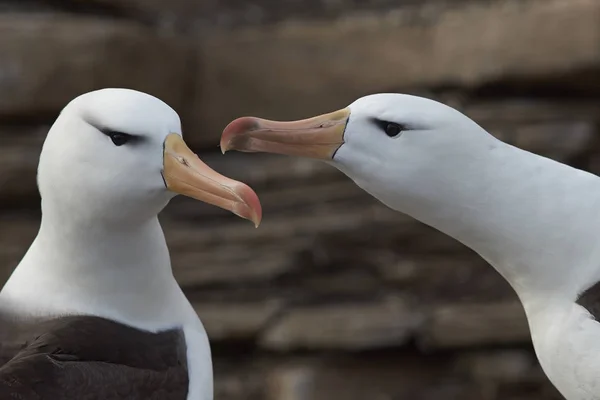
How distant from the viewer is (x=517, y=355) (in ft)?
12.2

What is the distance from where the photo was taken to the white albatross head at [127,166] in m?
1.64

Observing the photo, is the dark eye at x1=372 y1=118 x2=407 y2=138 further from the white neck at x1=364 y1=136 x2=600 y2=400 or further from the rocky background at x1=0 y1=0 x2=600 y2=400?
the rocky background at x1=0 y1=0 x2=600 y2=400

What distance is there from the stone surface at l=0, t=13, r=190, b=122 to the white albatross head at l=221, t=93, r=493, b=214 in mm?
2030

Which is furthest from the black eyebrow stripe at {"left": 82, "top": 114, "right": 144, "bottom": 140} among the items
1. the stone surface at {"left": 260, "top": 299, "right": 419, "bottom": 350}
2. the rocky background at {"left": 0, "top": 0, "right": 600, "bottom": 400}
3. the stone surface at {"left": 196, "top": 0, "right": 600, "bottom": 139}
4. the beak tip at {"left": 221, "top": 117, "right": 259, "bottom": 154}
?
the stone surface at {"left": 260, "top": 299, "right": 419, "bottom": 350}

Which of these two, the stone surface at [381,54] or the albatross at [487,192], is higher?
the albatross at [487,192]

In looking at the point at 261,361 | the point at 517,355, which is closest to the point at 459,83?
the point at 517,355

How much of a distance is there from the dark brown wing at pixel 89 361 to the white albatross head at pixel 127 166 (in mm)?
206

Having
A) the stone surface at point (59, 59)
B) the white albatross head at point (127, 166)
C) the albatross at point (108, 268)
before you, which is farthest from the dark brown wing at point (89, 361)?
the stone surface at point (59, 59)

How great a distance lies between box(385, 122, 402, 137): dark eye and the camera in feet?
5.36

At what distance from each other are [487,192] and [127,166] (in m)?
0.61

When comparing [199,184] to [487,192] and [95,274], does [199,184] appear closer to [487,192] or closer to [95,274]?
[95,274]

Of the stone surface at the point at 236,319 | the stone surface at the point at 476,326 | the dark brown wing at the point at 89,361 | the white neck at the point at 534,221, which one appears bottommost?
the stone surface at the point at 236,319

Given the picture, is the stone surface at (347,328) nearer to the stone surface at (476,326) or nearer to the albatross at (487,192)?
the stone surface at (476,326)

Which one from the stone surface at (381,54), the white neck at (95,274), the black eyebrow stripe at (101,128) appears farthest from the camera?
the stone surface at (381,54)
